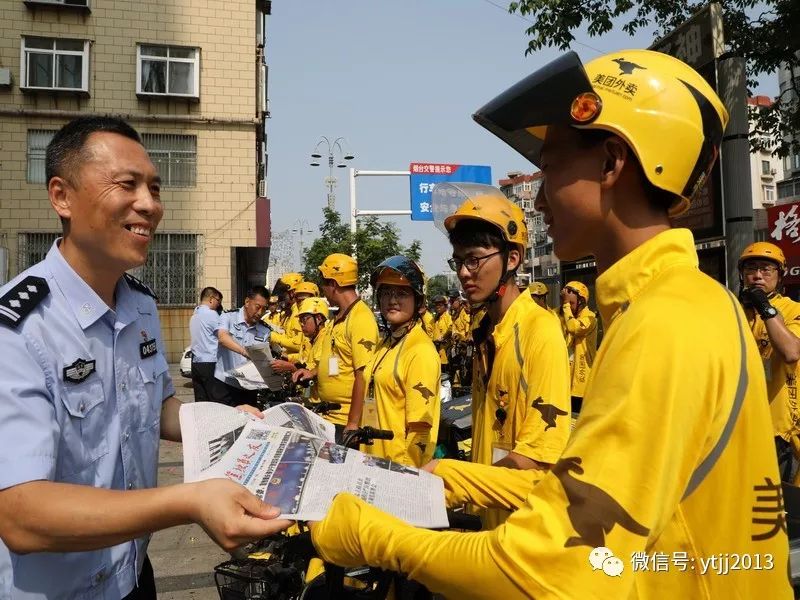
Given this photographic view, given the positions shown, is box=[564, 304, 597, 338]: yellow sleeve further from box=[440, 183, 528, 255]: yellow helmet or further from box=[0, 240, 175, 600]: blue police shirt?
box=[0, 240, 175, 600]: blue police shirt

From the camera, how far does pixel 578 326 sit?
28.8 feet

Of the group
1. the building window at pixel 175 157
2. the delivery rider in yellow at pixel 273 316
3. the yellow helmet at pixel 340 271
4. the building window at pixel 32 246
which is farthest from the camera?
the building window at pixel 175 157

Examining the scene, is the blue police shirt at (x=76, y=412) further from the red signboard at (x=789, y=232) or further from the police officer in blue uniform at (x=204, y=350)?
the red signboard at (x=789, y=232)

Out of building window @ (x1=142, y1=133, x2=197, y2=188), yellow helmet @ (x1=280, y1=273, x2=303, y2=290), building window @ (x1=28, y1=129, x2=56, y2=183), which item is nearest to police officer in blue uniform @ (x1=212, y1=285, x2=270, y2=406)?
yellow helmet @ (x1=280, y1=273, x2=303, y2=290)

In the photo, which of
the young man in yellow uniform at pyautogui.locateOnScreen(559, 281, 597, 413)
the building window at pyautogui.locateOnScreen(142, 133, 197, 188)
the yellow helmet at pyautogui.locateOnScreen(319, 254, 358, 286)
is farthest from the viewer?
the building window at pyautogui.locateOnScreen(142, 133, 197, 188)

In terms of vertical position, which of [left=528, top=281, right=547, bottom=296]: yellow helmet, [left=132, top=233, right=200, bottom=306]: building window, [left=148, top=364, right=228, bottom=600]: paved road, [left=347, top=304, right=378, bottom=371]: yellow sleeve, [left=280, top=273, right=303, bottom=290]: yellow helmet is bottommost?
[left=148, top=364, right=228, bottom=600]: paved road

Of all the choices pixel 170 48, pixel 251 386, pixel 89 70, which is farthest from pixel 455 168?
pixel 251 386

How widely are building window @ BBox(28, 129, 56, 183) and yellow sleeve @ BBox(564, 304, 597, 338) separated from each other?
51.5 feet

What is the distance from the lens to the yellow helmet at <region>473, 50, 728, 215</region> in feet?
4.16

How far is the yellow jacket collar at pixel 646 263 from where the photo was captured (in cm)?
123

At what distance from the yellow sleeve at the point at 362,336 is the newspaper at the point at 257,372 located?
262 cm

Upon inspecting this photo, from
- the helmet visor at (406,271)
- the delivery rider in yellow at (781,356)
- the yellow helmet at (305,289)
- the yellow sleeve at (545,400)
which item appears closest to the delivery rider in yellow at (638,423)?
the yellow sleeve at (545,400)

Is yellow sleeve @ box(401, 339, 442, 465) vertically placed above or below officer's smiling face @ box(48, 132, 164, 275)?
below

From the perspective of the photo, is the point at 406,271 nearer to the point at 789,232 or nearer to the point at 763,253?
the point at 763,253
